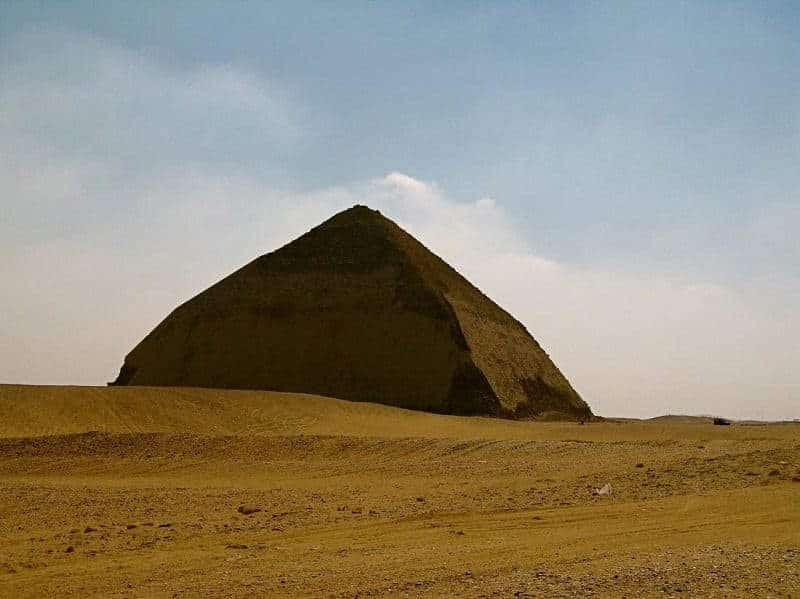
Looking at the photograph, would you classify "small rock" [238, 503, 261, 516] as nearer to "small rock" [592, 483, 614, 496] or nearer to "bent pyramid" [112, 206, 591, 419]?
"small rock" [592, 483, 614, 496]

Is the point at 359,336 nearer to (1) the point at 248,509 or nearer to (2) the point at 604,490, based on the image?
(2) the point at 604,490

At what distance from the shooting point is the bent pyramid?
42.1 meters

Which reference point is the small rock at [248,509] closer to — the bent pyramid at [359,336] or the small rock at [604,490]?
the small rock at [604,490]

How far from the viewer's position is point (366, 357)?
143 feet

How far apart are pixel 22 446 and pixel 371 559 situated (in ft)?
42.8

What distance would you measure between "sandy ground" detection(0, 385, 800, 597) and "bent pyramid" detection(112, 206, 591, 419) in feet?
75.8

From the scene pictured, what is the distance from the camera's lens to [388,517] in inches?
360

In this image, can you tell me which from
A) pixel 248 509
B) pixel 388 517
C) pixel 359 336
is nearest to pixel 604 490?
pixel 388 517

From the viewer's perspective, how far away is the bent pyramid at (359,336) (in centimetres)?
4212

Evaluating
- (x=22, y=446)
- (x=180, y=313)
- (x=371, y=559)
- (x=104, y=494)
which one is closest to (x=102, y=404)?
(x=22, y=446)

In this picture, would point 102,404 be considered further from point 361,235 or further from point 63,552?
point 361,235

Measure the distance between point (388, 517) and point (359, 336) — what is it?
3568 centimetres

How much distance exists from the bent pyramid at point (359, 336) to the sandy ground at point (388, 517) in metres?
23.1

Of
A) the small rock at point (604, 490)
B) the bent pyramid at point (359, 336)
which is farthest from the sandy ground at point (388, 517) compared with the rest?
the bent pyramid at point (359, 336)
